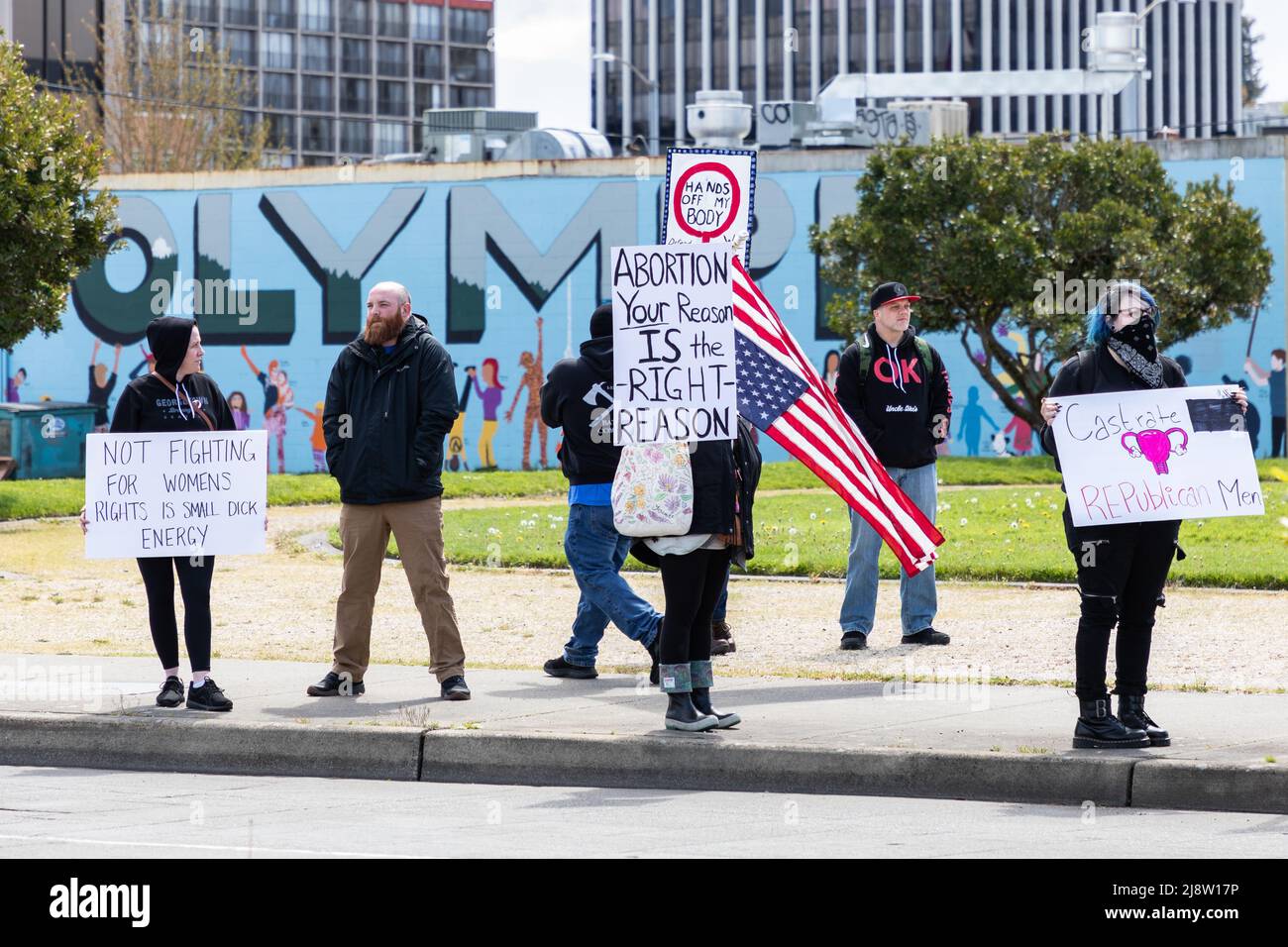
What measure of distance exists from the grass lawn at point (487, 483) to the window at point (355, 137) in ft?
343

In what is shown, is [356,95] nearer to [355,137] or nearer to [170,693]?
[355,137]

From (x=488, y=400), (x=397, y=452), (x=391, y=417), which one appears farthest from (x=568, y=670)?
(x=488, y=400)

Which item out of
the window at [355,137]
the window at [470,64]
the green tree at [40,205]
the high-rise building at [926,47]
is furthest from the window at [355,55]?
the green tree at [40,205]

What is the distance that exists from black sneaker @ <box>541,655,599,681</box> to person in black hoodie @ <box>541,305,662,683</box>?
0.35 m

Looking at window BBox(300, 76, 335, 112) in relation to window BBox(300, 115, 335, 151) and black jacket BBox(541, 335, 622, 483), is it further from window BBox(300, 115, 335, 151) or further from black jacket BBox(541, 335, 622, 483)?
black jacket BBox(541, 335, 622, 483)

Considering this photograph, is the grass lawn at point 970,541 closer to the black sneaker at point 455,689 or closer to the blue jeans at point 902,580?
the blue jeans at point 902,580

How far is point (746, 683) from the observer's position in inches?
373

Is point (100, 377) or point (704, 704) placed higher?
point (100, 377)

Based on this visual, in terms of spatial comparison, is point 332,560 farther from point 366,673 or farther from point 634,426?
point 634,426

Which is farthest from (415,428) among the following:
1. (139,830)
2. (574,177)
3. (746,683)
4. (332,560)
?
(574,177)

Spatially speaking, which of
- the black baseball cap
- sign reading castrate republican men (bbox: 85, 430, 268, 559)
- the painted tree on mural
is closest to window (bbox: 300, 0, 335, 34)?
the painted tree on mural

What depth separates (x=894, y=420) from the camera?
10602 mm

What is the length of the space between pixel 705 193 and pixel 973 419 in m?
24.2

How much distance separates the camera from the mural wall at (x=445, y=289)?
3341 centimetres
